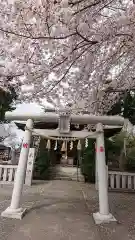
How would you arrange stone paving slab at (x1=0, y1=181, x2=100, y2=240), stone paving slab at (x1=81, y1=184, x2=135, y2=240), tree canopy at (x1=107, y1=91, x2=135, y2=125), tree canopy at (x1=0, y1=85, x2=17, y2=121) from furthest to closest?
tree canopy at (x1=0, y1=85, x2=17, y2=121)
tree canopy at (x1=107, y1=91, x2=135, y2=125)
stone paving slab at (x1=81, y1=184, x2=135, y2=240)
stone paving slab at (x1=0, y1=181, x2=100, y2=240)

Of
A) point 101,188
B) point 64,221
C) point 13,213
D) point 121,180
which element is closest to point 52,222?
point 64,221

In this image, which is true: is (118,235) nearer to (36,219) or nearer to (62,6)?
(36,219)

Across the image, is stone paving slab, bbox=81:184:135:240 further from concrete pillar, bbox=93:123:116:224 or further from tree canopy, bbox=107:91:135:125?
tree canopy, bbox=107:91:135:125

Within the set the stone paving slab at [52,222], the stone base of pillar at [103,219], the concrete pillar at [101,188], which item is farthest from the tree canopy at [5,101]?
the stone base of pillar at [103,219]

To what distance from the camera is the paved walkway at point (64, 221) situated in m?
3.86

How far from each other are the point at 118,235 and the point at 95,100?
13.4ft

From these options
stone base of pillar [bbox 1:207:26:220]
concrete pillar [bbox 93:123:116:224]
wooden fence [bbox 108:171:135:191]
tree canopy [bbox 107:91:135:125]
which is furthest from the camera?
tree canopy [bbox 107:91:135:125]

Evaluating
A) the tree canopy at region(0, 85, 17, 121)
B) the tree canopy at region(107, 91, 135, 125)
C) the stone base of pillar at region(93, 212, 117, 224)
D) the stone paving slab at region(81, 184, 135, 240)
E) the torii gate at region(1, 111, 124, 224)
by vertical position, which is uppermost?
the tree canopy at region(0, 85, 17, 121)

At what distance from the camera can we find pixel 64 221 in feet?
15.2

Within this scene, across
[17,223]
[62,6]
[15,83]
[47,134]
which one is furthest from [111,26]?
[17,223]

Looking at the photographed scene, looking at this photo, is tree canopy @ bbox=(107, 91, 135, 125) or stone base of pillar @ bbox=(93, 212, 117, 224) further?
tree canopy @ bbox=(107, 91, 135, 125)

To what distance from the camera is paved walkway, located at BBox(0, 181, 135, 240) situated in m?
3.86

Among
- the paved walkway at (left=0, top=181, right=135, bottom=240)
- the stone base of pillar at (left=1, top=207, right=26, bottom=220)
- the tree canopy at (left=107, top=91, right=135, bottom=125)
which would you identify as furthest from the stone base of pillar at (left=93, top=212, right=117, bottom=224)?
the tree canopy at (left=107, top=91, right=135, bottom=125)

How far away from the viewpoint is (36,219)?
4.64 meters
